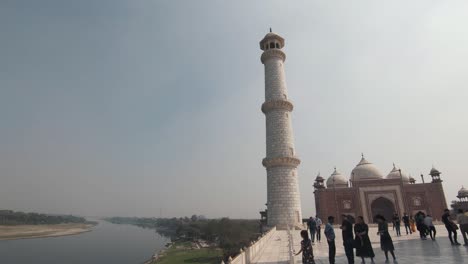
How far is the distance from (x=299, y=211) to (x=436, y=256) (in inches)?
550

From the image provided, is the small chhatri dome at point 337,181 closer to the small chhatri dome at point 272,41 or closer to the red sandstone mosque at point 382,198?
the red sandstone mosque at point 382,198

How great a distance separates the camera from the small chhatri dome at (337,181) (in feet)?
126

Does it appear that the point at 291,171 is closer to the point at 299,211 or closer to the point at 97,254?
the point at 299,211

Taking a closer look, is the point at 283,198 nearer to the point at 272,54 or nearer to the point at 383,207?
the point at 272,54

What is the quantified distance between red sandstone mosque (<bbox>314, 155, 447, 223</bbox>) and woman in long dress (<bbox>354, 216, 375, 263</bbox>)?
26.0 m

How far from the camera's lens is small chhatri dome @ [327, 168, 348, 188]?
3831 centimetres

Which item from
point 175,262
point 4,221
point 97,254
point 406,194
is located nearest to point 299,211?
point 406,194

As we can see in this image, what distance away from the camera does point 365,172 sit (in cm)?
3472

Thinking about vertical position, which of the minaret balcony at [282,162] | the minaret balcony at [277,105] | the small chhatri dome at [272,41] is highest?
the small chhatri dome at [272,41]

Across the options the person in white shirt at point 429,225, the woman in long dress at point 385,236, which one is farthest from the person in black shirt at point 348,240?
the person in white shirt at point 429,225

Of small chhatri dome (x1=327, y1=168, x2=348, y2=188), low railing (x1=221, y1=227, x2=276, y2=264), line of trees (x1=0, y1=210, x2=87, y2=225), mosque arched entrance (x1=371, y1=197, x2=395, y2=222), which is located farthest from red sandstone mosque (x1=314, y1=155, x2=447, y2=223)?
line of trees (x1=0, y1=210, x2=87, y2=225)

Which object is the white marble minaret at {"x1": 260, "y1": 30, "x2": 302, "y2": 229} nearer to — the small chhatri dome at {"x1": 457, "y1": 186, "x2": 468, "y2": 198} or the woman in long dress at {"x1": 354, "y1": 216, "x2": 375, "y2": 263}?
the woman in long dress at {"x1": 354, "y1": 216, "x2": 375, "y2": 263}

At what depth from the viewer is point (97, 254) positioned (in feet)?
182

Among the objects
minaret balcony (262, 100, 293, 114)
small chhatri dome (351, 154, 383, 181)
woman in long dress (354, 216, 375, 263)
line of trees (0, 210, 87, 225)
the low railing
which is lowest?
the low railing
